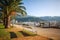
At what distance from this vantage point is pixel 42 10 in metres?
7.40

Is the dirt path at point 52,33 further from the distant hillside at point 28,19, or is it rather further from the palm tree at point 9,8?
the palm tree at point 9,8

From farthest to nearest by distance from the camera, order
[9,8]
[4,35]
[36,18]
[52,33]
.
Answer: [9,8] < [52,33] < [36,18] < [4,35]

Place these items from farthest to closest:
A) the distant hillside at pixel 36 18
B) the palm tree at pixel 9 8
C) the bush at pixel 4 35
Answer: the palm tree at pixel 9 8 < the distant hillside at pixel 36 18 < the bush at pixel 4 35

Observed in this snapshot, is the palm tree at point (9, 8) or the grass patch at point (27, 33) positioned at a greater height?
the palm tree at point (9, 8)

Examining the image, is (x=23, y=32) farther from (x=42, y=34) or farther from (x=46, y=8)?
(x=46, y=8)

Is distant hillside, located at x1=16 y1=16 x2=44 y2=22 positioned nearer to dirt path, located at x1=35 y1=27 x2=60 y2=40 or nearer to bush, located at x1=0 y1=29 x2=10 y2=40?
dirt path, located at x1=35 y1=27 x2=60 y2=40

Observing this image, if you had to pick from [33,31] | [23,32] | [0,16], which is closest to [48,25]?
[33,31]

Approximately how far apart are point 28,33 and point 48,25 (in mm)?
1679

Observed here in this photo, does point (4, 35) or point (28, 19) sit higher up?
point (28, 19)

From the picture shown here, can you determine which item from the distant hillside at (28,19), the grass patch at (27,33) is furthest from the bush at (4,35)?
the distant hillside at (28,19)

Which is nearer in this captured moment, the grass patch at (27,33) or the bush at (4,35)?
the bush at (4,35)

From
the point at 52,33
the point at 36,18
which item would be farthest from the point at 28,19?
the point at 52,33

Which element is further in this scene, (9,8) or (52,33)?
(9,8)

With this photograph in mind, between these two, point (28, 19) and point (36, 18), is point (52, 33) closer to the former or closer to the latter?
point (36, 18)
